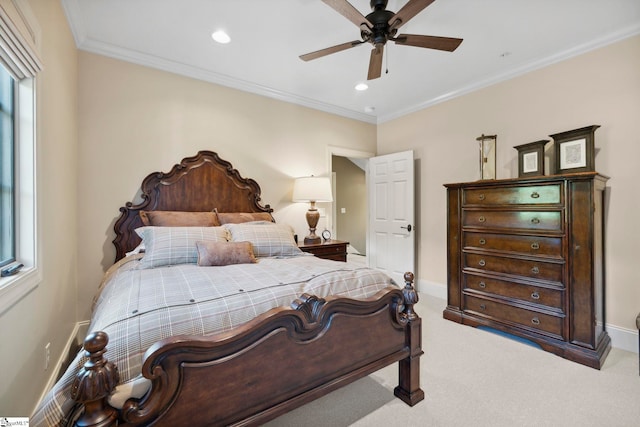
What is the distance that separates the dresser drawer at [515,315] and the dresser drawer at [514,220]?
2.44 ft

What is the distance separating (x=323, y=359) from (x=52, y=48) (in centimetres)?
256

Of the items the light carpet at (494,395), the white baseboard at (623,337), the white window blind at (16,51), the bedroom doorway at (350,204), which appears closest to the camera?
the white window blind at (16,51)

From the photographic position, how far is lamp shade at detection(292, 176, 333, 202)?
3.48 meters

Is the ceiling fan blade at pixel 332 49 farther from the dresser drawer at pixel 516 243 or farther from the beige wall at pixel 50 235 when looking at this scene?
the dresser drawer at pixel 516 243

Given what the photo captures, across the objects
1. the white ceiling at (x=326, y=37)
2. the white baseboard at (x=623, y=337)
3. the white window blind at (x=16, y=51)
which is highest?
the white ceiling at (x=326, y=37)

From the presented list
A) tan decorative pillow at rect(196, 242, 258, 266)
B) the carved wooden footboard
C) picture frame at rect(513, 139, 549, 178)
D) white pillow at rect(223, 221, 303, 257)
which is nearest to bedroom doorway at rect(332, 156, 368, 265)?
picture frame at rect(513, 139, 549, 178)

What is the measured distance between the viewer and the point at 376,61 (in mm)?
2199

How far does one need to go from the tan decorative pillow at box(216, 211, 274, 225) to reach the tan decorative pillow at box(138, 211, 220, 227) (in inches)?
6.8

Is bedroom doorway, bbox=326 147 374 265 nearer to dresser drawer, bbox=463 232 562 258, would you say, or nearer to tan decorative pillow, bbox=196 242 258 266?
dresser drawer, bbox=463 232 562 258

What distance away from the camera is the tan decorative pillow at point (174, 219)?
2645 millimetres

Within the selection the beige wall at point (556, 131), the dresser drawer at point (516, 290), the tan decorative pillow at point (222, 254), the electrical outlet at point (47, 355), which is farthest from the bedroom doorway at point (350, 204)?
the electrical outlet at point (47, 355)

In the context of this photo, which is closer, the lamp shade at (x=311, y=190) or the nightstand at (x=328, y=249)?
the nightstand at (x=328, y=249)

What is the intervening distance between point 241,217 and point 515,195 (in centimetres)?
273

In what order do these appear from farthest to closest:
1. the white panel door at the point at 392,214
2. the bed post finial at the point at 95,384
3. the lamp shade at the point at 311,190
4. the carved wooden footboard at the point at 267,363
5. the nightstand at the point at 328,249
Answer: the white panel door at the point at 392,214, the lamp shade at the point at 311,190, the nightstand at the point at 328,249, the carved wooden footboard at the point at 267,363, the bed post finial at the point at 95,384
